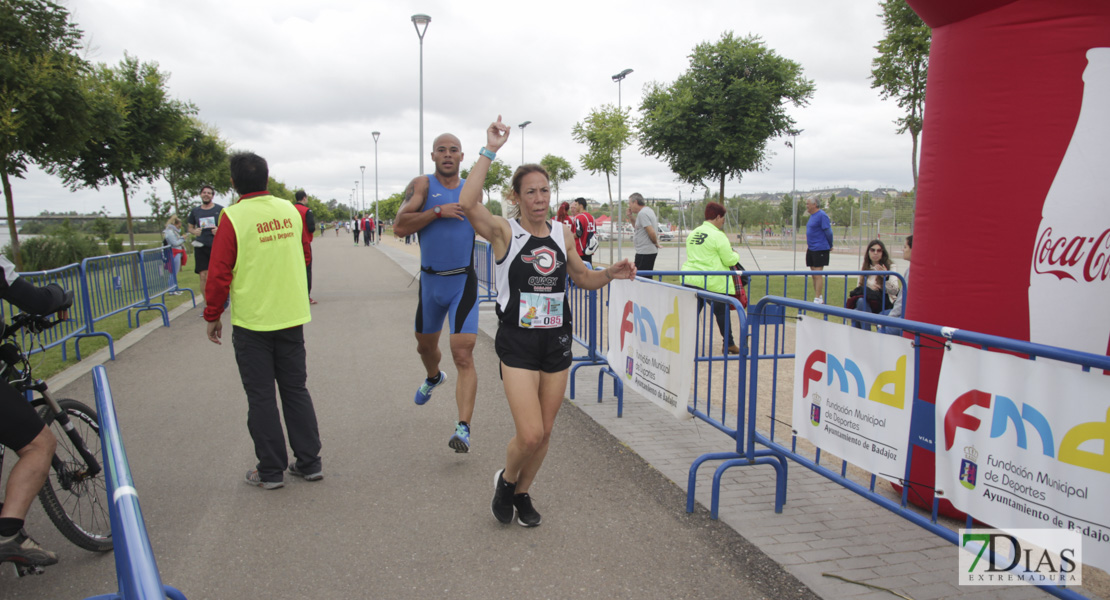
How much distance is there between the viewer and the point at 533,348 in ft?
11.7

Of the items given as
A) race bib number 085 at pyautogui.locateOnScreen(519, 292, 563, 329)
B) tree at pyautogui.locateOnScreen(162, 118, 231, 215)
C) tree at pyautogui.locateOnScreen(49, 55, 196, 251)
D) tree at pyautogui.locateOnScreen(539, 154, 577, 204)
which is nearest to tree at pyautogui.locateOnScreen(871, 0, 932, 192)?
race bib number 085 at pyautogui.locateOnScreen(519, 292, 563, 329)

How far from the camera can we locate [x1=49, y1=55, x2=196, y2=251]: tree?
865 inches

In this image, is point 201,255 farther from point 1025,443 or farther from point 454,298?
point 1025,443

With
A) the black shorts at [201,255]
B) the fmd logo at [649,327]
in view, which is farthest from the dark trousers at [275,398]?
the black shorts at [201,255]

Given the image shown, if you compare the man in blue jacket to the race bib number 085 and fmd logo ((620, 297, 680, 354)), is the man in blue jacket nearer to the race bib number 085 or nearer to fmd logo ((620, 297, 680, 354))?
fmd logo ((620, 297, 680, 354))

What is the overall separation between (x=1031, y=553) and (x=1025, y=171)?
6.32ft

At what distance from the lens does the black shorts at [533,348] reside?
140 inches

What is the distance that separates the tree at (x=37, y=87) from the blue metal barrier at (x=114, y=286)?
5.00 metres

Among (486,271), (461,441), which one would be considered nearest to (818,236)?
(486,271)

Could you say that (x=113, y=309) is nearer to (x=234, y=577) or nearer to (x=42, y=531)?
(x=42, y=531)

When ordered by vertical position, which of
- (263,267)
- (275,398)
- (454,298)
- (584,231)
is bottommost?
(275,398)

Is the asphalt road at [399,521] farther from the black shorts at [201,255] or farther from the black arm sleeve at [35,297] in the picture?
the black shorts at [201,255]

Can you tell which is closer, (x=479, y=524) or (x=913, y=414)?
(x=913, y=414)

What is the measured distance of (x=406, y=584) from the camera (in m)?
3.17
